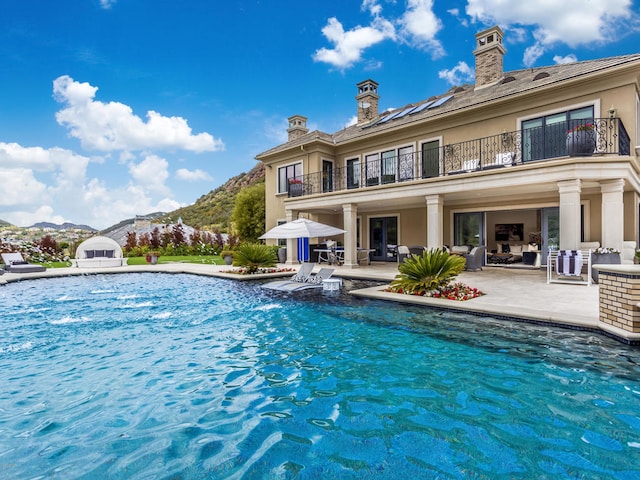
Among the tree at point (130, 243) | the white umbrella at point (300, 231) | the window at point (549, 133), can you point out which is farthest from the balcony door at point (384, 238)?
the tree at point (130, 243)

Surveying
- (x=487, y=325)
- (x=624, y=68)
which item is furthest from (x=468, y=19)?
(x=487, y=325)

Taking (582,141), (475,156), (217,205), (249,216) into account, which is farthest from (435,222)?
(217,205)

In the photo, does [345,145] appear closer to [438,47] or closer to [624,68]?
[624,68]

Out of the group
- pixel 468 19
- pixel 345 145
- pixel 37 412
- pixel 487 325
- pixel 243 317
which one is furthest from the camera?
pixel 468 19

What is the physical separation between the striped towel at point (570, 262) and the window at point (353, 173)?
1103 cm

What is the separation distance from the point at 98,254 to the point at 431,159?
58.8 feet

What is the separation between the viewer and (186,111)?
3164 centimetres

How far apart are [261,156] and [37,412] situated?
20.0m

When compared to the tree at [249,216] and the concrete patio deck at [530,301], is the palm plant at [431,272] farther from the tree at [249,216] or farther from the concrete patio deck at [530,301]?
the tree at [249,216]

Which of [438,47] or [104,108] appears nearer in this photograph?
[104,108]

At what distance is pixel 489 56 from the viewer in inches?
650

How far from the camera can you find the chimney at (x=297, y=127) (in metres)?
24.2

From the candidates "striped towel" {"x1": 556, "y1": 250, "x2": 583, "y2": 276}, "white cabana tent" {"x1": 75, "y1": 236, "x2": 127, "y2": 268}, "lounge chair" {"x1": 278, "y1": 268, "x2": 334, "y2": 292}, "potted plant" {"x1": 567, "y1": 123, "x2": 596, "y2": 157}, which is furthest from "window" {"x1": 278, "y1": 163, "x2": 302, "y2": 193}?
"striped towel" {"x1": 556, "y1": 250, "x2": 583, "y2": 276}

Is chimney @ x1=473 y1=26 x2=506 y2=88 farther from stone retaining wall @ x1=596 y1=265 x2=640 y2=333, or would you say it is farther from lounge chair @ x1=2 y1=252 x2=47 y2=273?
lounge chair @ x1=2 y1=252 x2=47 y2=273
